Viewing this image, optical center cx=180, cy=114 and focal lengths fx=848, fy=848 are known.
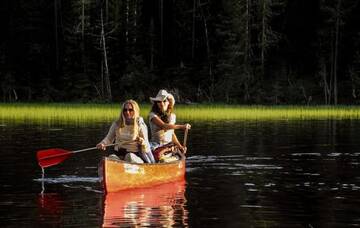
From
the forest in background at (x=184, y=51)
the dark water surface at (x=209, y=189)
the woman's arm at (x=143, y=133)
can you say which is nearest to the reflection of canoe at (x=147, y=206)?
the dark water surface at (x=209, y=189)

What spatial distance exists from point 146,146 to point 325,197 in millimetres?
3500

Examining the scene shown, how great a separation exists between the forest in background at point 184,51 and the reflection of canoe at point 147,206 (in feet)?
127

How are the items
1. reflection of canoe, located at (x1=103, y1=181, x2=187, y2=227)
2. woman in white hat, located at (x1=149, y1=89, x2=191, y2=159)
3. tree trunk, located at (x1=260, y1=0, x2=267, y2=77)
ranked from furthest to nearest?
tree trunk, located at (x1=260, y1=0, x2=267, y2=77) → woman in white hat, located at (x1=149, y1=89, x2=191, y2=159) → reflection of canoe, located at (x1=103, y1=181, x2=187, y2=227)

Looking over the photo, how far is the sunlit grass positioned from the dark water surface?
40.4ft

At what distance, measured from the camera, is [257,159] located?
818 inches

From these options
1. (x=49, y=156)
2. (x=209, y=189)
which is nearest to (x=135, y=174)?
(x=209, y=189)

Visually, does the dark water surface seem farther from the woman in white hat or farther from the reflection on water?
the woman in white hat

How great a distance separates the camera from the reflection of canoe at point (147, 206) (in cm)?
1180

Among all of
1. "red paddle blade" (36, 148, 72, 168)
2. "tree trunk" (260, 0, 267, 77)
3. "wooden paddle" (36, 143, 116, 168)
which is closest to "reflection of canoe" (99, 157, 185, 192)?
"wooden paddle" (36, 143, 116, 168)

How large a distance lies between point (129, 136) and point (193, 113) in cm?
2815

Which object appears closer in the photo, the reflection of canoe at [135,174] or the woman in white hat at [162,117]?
the reflection of canoe at [135,174]

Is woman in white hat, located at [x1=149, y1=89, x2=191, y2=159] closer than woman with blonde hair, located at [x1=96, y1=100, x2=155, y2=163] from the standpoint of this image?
No

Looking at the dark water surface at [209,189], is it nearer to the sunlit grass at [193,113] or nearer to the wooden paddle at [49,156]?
the wooden paddle at [49,156]

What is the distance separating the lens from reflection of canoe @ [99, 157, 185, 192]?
14414 millimetres
